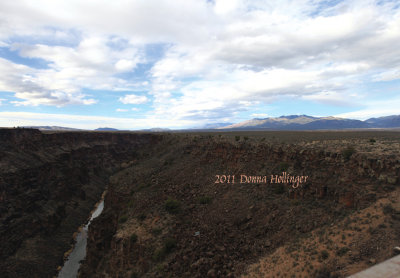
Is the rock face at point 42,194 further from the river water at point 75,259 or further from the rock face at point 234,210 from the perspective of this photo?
the rock face at point 234,210

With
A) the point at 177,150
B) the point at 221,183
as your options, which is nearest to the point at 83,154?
the point at 177,150

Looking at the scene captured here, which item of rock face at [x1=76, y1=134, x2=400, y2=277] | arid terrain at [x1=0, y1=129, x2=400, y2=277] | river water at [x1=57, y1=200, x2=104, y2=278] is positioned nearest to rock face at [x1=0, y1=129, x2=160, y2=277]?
arid terrain at [x1=0, y1=129, x2=400, y2=277]

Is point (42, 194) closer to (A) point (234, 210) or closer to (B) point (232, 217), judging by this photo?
(A) point (234, 210)

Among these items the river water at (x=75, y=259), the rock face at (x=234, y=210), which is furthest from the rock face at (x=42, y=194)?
the rock face at (x=234, y=210)

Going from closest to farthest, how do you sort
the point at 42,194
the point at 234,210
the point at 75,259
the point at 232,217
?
the point at 232,217 → the point at 234,210 → the point at 75,259 → the point at 42,194

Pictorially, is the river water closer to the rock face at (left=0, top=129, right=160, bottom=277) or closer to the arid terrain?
the rock face at (left=0, top=129, right=160, bottom=277)

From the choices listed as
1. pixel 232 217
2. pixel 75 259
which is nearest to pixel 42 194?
pixel 75 259

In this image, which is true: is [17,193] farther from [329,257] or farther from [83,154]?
[329,257]

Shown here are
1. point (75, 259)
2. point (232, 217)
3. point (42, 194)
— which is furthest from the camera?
point (42, 194)
